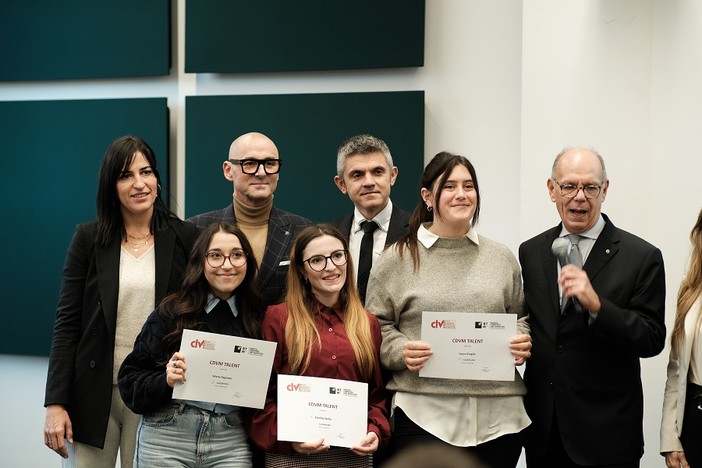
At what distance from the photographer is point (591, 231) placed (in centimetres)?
317

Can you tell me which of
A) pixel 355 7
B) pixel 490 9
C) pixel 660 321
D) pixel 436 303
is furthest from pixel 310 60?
pixel 660 321

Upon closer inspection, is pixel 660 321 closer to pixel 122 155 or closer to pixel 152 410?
pixel 152 410

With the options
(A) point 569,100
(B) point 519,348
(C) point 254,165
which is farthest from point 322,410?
(A) point 569,100

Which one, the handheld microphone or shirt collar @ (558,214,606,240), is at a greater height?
shirt collar @ (558,214,606,240)

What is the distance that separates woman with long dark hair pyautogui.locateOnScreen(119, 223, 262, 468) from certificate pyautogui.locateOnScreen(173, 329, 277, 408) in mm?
45

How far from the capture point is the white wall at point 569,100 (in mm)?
4215

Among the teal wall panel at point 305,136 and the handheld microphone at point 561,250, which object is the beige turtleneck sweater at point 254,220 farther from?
the handheld microphone at point 561,250

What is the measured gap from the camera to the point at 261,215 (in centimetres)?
379

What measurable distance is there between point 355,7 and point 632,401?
302cm

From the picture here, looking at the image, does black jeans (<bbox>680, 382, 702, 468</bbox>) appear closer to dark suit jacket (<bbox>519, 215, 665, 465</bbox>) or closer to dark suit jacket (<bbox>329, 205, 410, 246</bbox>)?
dark suit jacket (<bbox>519, 215, 665, 465</bbox>)

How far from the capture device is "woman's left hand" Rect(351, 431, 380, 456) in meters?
2.94

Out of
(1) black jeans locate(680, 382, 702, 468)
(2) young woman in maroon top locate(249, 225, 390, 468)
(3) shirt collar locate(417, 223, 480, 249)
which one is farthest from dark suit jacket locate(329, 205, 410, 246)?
(1) black jeans locate(680, 382, 702, 468)

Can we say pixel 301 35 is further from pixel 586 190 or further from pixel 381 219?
pixel 586 190

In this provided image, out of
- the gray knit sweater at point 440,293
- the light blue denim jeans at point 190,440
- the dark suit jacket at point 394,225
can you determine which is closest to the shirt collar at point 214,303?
the light blue denim jeans at point 190,440
